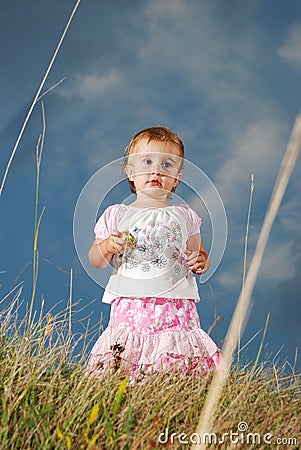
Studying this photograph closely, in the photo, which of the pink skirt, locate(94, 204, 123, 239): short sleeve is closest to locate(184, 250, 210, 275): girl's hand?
the pink skirt

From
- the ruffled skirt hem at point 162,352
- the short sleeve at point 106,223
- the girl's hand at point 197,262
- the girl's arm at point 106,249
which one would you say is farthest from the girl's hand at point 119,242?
the ruffled skirt hem at point 162,352

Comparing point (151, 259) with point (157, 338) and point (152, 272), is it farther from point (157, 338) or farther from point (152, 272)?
point (157, 338)

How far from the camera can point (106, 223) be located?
11.1 ft

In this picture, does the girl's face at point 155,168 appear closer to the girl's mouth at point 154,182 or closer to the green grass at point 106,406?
the girl's mouth at point 154,182

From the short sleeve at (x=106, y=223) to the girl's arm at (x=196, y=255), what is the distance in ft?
1.42

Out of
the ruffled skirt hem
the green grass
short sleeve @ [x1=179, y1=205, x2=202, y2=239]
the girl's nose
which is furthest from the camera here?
short sleeve @ [x1=179, y1=205, x2=202, y2=239]

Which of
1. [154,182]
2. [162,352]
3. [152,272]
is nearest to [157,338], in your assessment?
[162,352]

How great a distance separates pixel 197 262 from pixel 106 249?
487mm

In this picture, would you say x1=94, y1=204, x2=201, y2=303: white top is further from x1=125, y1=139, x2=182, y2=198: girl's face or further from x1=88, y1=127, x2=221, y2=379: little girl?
x1=125, y1=139, x2=182, y2=198: girl's face

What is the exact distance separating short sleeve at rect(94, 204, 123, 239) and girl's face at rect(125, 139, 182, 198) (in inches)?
7.1

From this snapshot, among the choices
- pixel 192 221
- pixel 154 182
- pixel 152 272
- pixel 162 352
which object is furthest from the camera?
pixel 192 221

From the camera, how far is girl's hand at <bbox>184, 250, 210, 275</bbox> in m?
3.18

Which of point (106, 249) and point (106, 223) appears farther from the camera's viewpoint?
point (106, 223)

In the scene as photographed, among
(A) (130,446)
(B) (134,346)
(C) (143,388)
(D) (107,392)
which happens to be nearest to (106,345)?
(B) (134,346)
